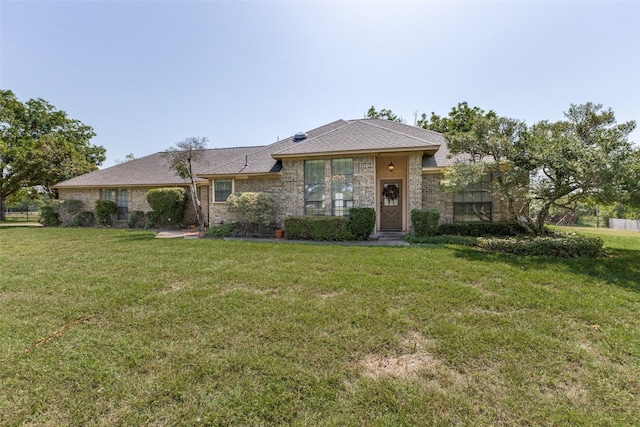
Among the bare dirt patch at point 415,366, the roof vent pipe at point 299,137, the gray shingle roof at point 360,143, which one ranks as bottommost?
the bare dirt patch at point 415,366

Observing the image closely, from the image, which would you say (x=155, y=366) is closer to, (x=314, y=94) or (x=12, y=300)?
(x=12, y=300)

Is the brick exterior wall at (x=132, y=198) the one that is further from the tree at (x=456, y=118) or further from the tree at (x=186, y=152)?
the tree at (x=456, y=118)

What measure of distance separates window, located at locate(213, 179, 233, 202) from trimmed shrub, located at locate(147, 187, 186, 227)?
125 inches

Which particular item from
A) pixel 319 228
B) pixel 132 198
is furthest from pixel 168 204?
pixel 319 228

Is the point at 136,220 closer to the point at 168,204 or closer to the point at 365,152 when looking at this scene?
the point at 168,204

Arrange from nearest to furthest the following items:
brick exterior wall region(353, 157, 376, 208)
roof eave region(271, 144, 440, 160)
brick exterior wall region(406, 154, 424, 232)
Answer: roof eave region(271, 144, 440, 160) → brick exterior wall region(406, 154, 424, 232) → brick exterior wall region(353, 157, 376, 208)

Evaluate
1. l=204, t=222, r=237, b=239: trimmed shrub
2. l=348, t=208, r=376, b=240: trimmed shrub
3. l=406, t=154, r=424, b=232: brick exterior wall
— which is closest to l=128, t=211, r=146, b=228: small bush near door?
l=204, t=222, r=237, b=239: trimmed shrub

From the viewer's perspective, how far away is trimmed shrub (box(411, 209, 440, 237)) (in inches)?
368

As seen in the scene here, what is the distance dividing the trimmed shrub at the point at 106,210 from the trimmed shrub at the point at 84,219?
0.58m

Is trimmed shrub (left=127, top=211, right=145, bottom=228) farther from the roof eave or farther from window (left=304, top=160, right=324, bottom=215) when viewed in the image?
window (left=304, top=160, right=324, bottom=215)

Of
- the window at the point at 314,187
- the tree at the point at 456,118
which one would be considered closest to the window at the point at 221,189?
the window at the point at 314,187

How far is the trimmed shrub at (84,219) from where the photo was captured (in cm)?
1628

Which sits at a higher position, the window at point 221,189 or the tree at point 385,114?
the tree at point 385,114

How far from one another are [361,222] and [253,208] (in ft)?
14.8
